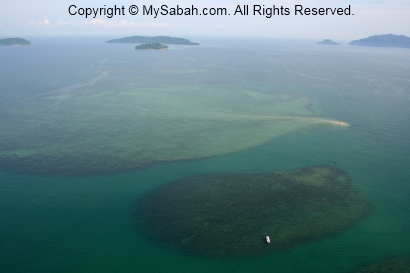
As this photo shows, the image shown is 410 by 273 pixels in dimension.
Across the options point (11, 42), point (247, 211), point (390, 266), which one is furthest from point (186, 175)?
point (11, 42)

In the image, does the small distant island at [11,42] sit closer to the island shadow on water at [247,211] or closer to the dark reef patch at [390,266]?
the island shadow on water at [247,211]

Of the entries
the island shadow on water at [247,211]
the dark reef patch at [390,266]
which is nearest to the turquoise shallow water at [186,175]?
the dark reef patch at [390,266]

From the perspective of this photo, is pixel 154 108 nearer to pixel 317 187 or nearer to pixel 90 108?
pixel 90 108

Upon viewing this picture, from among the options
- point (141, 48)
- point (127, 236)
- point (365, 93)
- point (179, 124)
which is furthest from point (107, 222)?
point (141, 48)

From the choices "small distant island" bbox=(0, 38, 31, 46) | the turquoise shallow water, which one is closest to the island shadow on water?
the turquoise shallow water

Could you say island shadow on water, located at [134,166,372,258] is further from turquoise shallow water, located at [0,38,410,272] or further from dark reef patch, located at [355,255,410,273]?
dark reef patch, located at [355,255,410,273]

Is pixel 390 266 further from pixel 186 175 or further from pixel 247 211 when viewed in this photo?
pixel 186 175
